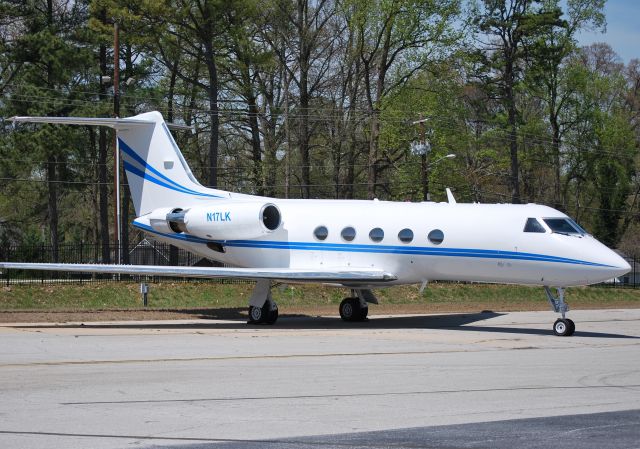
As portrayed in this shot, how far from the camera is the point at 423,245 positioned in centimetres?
2138

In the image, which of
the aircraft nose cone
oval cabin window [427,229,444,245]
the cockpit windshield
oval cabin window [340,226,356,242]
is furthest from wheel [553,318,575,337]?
oval cabin window [340,226,356,242]

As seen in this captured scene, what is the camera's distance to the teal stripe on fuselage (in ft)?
65.5

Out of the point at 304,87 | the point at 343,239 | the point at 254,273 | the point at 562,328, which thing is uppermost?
the point at 304,87

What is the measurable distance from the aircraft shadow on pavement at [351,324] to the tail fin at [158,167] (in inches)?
Result: 125

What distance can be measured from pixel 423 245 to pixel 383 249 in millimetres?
1024

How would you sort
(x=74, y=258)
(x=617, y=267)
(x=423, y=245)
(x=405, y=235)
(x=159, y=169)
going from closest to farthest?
(x=617, y=267)
(x=423, y=245)
(x=405, y=235)
(x=159, y=169)
(x=74, y=258)

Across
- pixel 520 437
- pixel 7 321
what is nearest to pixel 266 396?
pixel 520 437

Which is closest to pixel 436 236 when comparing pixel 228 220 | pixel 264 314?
pixel 264 314

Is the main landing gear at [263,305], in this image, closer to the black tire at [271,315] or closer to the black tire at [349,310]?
the black tire at [271,315]

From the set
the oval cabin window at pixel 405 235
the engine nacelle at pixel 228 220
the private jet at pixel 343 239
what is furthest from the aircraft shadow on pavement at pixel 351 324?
the engine nacelle at pixel 228 220

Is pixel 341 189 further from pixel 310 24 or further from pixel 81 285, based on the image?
pixel 81 285

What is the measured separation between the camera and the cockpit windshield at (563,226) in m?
20.0

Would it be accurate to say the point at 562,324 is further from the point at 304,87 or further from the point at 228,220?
the point at 304,87

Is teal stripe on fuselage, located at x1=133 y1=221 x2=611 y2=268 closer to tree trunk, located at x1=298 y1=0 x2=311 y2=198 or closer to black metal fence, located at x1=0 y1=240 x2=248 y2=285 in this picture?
black metal fence, located at x1=0 y1=240 x2=248 y2=285
